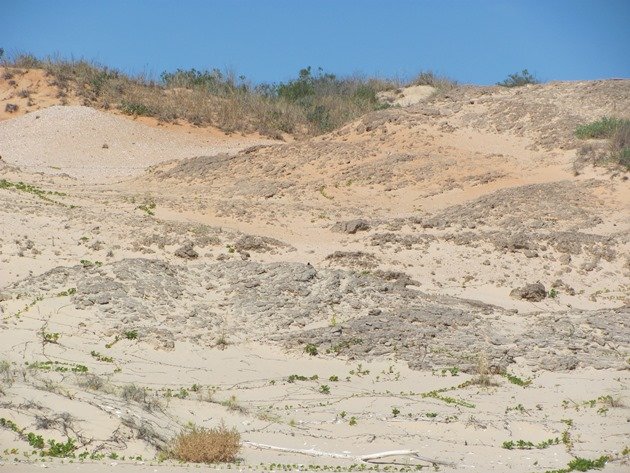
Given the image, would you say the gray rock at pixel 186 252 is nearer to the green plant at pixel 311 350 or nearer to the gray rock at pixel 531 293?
the green plant at pixel 311 350

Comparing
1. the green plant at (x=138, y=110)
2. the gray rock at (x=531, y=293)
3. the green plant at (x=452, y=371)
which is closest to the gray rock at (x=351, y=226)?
the gray rock at (x=531, y=293)

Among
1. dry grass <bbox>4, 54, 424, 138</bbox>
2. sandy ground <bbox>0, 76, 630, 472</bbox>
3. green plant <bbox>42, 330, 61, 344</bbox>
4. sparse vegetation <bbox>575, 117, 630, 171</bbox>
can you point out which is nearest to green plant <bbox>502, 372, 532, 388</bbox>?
sandy ground <bbox>0, 76, 630, 472</bbox>

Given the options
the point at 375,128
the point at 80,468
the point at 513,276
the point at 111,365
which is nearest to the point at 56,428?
the point at 80,468

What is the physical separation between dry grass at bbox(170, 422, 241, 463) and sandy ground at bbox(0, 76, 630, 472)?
0.55 ft

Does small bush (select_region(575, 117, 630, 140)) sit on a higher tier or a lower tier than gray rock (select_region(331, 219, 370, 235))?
higher

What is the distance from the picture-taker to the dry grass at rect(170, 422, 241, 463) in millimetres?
8523

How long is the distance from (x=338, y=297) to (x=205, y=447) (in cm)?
628

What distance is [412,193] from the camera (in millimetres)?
22281

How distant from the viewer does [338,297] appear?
14609 millimetres

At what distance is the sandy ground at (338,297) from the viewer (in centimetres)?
993

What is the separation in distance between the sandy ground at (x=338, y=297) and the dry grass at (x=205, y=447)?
169mm

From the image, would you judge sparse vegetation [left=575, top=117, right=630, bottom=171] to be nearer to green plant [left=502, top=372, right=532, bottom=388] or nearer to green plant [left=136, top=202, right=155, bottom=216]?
green plant [left=136, top=202, right=155, bottom=216]

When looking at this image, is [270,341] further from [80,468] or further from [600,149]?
[600,149]

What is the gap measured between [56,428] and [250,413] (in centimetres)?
239
